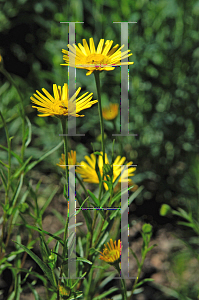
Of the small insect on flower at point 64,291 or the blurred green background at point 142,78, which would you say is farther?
the blurred green background at point 142,78

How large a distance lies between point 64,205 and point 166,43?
787 mm

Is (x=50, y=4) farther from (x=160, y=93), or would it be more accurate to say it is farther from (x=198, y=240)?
(x=198, y=240)

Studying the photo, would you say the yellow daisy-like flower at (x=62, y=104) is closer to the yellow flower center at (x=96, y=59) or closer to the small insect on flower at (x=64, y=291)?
the yellow flower center at (x=96, y=59)

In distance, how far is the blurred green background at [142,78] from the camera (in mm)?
997

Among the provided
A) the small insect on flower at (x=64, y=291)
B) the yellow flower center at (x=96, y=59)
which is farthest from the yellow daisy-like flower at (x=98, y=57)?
the small insect on flower at (x=64, y=291)

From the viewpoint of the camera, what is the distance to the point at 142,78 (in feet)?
3.66

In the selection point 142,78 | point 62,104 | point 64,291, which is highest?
point 142,78

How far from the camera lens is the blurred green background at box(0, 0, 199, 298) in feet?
3.27

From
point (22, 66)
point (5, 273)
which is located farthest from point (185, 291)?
point (22, 66)

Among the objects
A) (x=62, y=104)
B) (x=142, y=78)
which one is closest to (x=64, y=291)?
(x=62, y=104)

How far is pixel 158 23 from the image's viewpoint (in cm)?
98

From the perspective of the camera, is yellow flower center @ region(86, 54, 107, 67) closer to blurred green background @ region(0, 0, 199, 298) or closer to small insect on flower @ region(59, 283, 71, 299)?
small insect on flower @ region(59, 283, 71, 299)

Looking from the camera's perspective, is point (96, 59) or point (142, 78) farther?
point (142, 78)

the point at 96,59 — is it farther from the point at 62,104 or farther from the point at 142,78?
the point at 142,78
